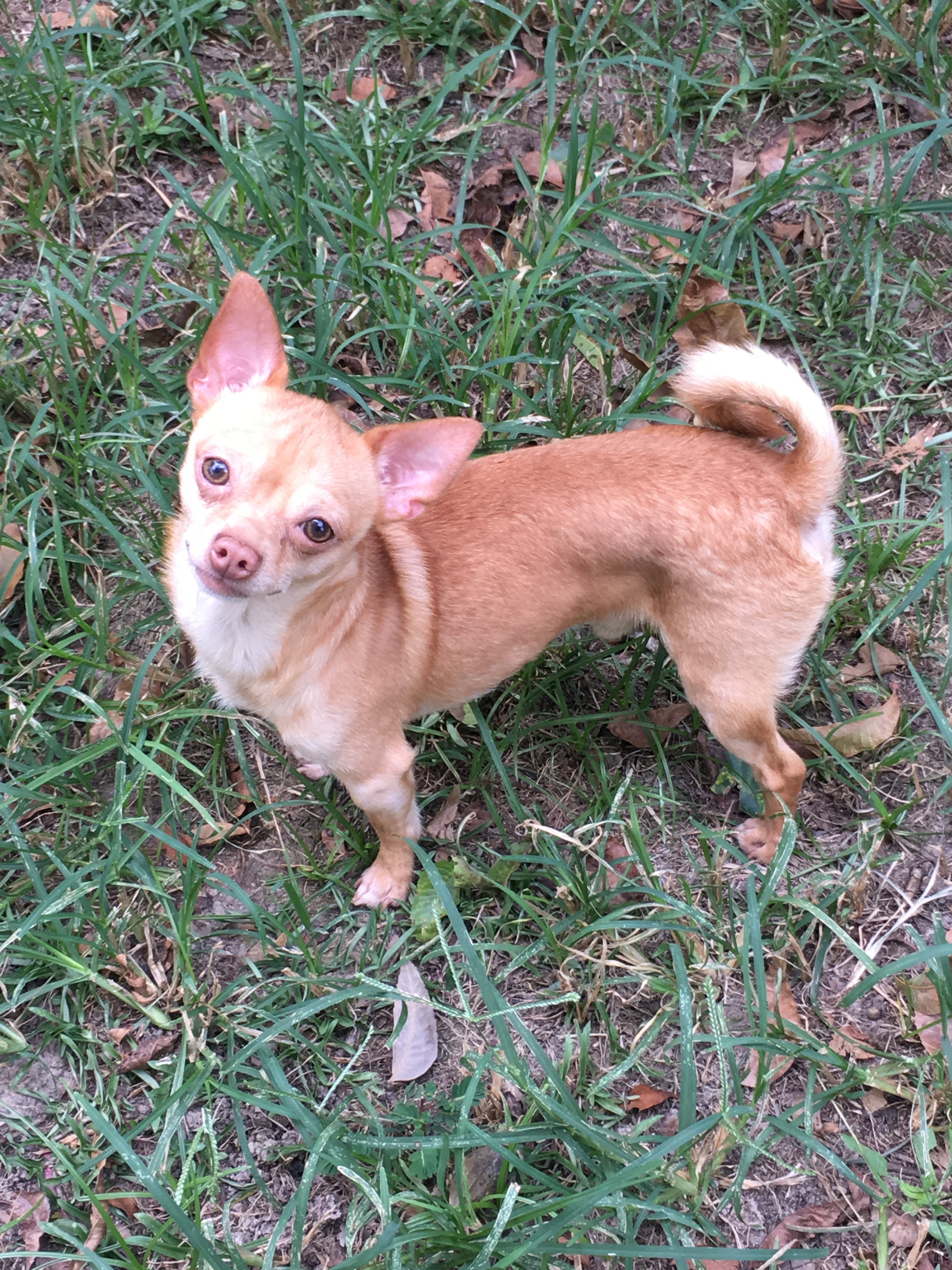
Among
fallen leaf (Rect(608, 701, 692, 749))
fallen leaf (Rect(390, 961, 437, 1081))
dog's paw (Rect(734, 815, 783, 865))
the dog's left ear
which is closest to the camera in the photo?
the dog's left ear

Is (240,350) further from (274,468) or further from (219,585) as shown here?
(219,585)

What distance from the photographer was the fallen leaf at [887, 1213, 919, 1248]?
9.39 feet

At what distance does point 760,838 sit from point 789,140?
317 centimetres

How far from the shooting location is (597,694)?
387 centimetres

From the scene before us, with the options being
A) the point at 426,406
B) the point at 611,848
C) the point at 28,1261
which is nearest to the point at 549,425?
the point at 426,406

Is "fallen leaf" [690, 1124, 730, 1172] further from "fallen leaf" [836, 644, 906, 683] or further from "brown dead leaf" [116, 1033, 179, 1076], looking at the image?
"fallen leaf" [836, 644, 906, 683]

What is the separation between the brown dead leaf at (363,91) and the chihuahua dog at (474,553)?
2377 millimetres

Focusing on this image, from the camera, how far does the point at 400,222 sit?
448cm

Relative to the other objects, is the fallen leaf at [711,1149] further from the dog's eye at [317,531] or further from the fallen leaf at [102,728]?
the fallen leaf at [102,728]

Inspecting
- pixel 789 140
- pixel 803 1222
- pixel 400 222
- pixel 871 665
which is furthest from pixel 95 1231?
pixel 789 140

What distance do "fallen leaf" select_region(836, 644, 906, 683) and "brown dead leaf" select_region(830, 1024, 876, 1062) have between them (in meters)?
1.27

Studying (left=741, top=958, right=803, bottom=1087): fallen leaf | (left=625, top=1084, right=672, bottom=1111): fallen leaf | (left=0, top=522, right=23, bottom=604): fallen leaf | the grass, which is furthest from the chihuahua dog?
(left=625, top=1084, right=672, bottom=1111): fallen leaf

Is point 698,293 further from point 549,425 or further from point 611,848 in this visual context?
point 611,848

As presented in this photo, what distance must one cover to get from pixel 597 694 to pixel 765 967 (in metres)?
1.13
